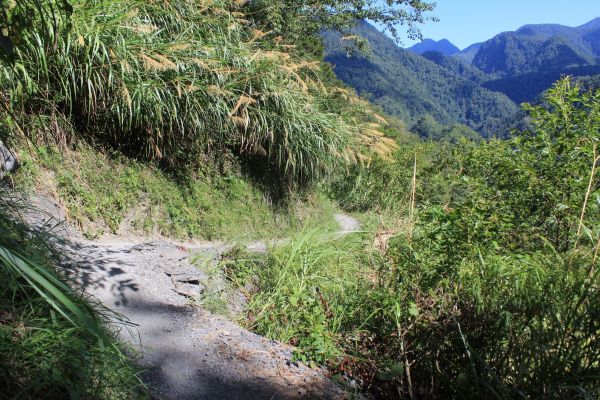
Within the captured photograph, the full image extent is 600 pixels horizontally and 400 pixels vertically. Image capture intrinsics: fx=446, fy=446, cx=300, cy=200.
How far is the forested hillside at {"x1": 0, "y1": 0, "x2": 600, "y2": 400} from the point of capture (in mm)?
2441

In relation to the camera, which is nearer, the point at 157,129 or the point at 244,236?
the point at 157,129

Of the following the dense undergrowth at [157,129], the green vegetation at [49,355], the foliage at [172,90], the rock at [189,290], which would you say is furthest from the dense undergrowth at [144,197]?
the green vegetation at [49,355]

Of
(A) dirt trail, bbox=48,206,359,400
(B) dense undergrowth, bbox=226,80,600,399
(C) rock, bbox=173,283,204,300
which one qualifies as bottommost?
(C) rock, bbox=173,283,204,300

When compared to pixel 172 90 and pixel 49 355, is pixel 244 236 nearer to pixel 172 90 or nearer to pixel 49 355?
pixel 172 90

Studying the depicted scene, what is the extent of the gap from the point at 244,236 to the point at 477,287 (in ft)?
14.9

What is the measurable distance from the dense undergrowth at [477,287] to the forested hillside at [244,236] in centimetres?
2

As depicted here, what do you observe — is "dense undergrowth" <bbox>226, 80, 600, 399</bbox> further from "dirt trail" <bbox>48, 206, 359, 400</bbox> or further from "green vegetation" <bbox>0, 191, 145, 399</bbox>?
"green vegetation" <bbox>0, 191, 145, 399</bbox>

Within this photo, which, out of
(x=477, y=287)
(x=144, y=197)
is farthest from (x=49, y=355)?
(x=144, y=197)

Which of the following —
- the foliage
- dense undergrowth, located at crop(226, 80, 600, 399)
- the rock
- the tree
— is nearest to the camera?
dense undergrowth, located at crop(226, 80, 600, 399)

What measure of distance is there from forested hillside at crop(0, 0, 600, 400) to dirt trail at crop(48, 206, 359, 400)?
22mm

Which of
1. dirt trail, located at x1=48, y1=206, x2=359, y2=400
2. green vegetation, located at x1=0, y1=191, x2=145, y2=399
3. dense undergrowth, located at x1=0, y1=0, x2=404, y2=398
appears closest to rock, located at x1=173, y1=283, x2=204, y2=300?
dirt trail, located at x1=48, y1=206, x2=359, y2=400

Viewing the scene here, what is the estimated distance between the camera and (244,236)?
7.00 m

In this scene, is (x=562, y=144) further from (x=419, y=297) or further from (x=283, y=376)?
(x=283, y=376)

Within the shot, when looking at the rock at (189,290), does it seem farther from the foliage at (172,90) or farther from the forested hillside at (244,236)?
the foliage at (172,90)
